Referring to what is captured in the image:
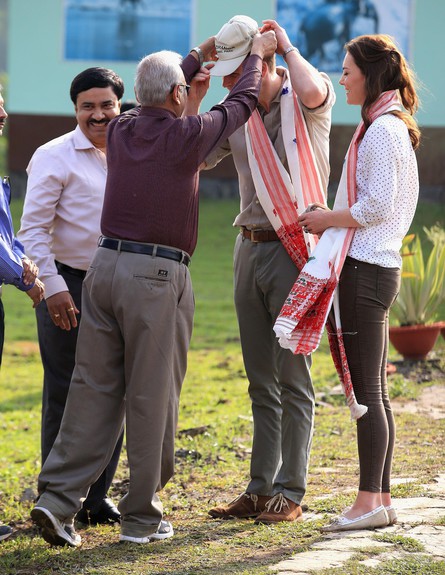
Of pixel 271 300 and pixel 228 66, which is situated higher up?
pixel 228 66

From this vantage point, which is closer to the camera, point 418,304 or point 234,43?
point 234,43

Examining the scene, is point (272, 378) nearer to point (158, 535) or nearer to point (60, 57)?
point (158, 535)

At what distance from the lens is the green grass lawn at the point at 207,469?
4203 millimetres

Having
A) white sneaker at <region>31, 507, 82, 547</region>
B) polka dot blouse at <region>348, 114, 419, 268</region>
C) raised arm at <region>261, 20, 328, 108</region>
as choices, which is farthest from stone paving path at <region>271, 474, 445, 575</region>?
raised arm at <region>261, 20, 328, 108</region>

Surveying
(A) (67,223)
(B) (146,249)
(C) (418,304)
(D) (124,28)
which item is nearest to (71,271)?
(A) (67,223)

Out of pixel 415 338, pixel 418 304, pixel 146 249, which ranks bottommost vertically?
pixel 415 338

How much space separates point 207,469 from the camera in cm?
625

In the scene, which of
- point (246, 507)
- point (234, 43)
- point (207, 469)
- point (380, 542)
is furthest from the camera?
point (207, 469)

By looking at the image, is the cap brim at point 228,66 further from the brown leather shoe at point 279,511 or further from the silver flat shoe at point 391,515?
the silver flat shoe at point 391,515

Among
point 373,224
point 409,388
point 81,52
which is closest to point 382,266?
point 373,224

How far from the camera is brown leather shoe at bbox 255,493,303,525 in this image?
15.3 ft

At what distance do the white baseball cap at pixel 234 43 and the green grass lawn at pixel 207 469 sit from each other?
206 cm

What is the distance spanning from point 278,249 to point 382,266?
587mm

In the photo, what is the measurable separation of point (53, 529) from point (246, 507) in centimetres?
98
